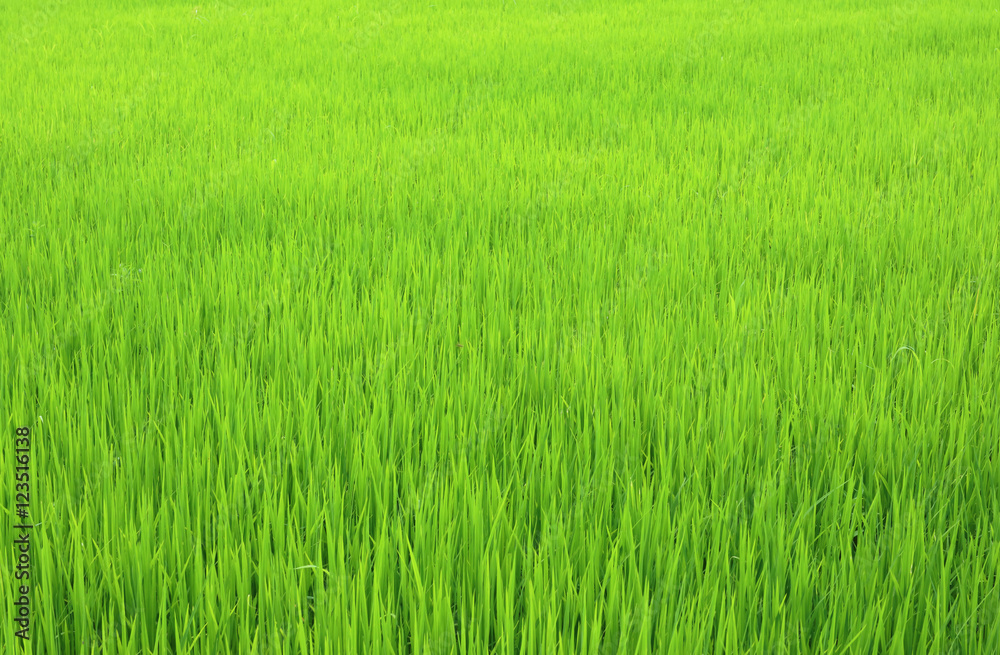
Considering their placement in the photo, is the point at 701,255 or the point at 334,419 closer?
the point at 334,419

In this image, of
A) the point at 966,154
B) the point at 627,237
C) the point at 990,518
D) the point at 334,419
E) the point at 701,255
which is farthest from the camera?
the point at 966,154

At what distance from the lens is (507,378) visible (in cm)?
153

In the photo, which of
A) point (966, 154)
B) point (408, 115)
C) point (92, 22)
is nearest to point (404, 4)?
point (92, 22)

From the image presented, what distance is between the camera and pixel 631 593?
35.6 inches

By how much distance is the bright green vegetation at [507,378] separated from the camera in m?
0.93

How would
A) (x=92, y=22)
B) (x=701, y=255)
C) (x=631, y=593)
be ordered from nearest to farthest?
1. (x=631, y=593)
2. (x=701, y=255)
3. (x=92, y=22)

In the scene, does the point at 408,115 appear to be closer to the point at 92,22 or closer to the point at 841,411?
the point at 841,411

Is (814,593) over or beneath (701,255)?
beneath

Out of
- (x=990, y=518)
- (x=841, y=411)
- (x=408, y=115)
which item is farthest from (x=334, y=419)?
(x=408, y=115)

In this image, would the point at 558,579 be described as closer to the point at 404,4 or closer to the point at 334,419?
the point at 334,419

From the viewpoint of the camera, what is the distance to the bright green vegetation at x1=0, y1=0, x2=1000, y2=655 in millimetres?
932

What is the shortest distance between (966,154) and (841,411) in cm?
224

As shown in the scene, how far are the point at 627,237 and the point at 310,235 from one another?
0.97 meters

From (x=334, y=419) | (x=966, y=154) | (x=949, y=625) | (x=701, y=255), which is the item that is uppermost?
(x=966, y=154)
